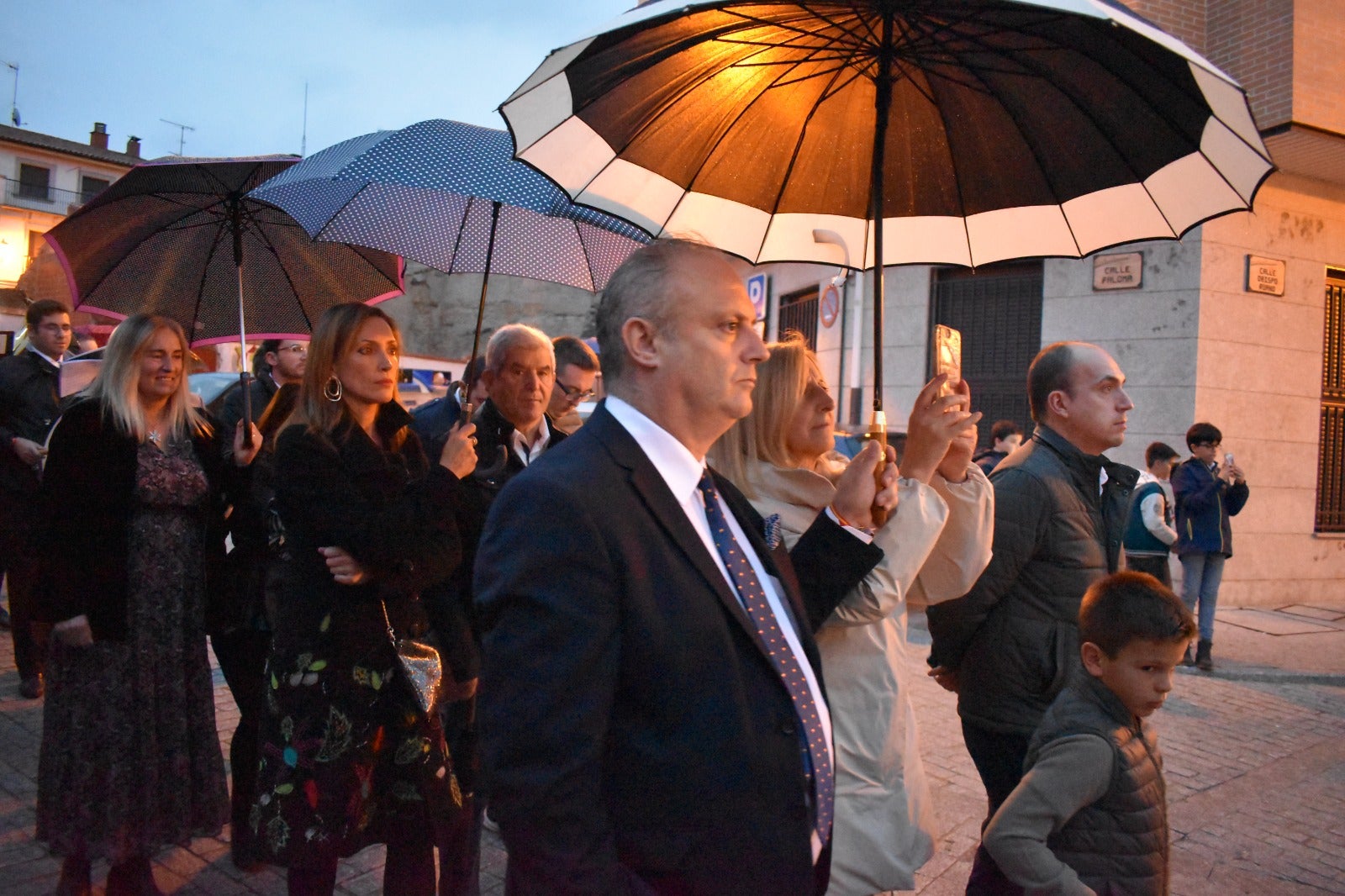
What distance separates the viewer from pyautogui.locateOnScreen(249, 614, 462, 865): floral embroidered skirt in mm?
2779

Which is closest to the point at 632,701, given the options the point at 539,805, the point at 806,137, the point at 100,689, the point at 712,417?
the point at 539,805

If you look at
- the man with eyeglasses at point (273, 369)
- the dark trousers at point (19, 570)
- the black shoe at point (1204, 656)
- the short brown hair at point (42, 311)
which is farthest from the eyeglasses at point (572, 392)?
the black shoe at point (1204, 656)

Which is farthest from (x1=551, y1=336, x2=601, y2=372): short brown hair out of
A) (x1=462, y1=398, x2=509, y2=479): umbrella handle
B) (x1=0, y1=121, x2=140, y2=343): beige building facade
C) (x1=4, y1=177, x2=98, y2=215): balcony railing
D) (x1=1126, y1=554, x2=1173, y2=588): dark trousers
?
(x1=4, y1=177, x2=98, y2=215): balcony railing

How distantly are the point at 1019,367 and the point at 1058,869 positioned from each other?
10.7m

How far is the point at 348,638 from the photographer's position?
288cm

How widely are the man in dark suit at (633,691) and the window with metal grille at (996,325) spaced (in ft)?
36.4

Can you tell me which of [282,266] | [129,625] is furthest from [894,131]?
[282,266]

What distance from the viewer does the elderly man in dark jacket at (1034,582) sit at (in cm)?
300

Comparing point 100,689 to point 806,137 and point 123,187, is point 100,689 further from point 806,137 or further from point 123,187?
point 806,137

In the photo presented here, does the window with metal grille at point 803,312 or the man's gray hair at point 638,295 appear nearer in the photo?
the man's gray hair at point 638,295

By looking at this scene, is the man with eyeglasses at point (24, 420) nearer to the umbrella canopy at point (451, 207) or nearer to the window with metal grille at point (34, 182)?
the umbrella canopy at point (451, 207)

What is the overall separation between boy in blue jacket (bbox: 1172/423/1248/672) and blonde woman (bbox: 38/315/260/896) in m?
7.74

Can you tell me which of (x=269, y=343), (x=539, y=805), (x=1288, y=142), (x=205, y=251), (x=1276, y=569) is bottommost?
(x=1276, y=569)

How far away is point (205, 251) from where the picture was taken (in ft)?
15.7
